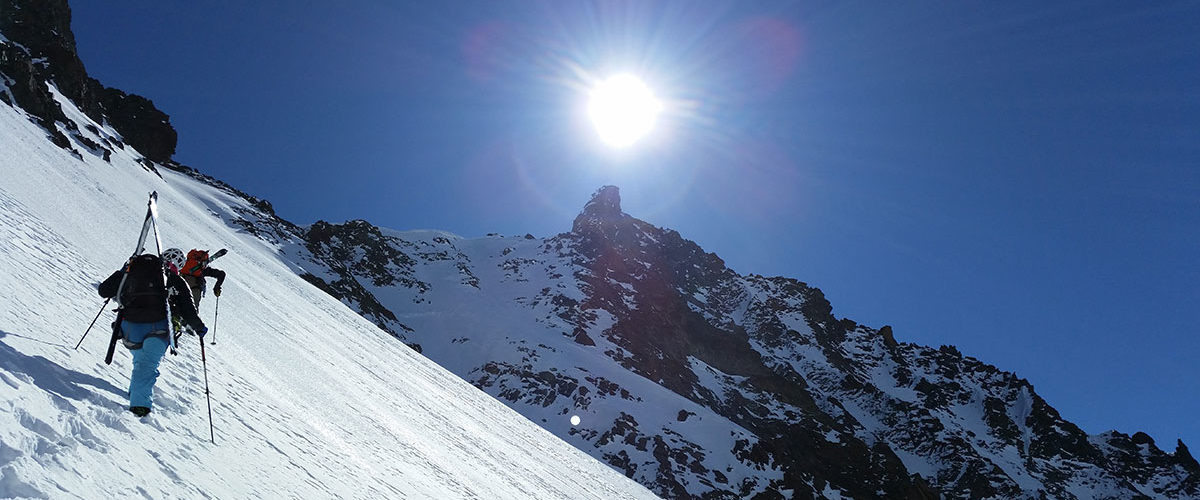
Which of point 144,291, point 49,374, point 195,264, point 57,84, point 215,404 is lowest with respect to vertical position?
point 215,404

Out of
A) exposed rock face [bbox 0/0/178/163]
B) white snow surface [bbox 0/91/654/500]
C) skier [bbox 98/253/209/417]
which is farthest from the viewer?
exposed rock face [bbox 0/0/178/163]

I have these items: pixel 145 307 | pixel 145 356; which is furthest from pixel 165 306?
pixel 145 356

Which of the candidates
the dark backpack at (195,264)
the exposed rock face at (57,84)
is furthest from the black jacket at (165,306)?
the exposed rock face at (57,84)

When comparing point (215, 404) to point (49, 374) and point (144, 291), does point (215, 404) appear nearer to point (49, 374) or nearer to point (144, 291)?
point (144, 291)

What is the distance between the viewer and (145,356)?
19.4 ft

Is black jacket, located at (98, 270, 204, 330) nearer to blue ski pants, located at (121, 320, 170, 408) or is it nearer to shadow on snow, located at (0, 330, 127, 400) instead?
blue ski pants, located at (121, 320, 170, 408)

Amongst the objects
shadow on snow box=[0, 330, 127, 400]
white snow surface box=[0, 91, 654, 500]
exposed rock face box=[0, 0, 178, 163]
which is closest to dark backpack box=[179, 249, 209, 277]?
white snow surface box=[0, 91, 654, 500]

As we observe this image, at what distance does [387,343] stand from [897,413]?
15923 cm

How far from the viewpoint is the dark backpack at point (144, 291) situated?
6.21 metres

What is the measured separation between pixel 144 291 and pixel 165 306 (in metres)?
0.25

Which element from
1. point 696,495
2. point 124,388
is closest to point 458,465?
point 124,388

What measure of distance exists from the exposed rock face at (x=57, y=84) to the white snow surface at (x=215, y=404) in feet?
71.2

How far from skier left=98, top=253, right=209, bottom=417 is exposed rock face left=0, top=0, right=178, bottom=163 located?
3346 cm

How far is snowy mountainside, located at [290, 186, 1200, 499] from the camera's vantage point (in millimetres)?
77288
